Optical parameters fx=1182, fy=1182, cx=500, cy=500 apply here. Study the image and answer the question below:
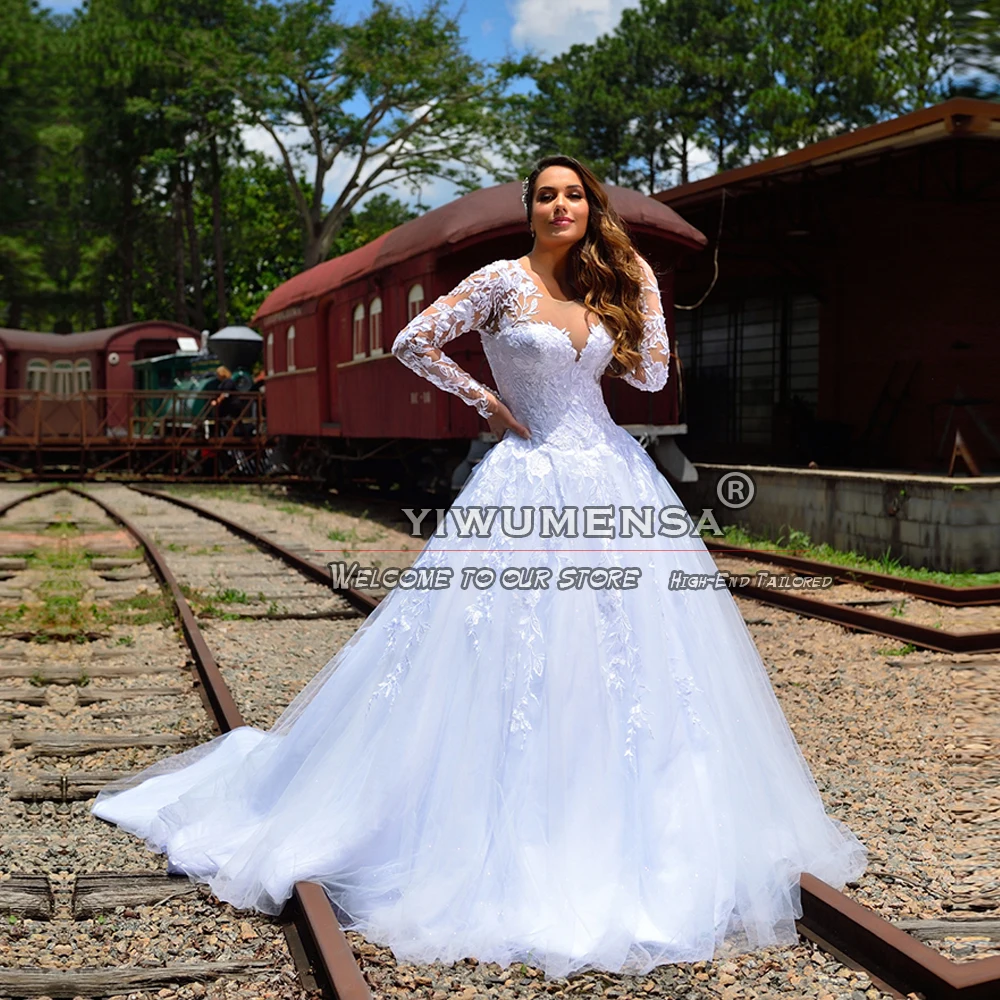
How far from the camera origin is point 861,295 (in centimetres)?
1526

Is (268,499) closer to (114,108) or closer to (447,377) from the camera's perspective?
(447,377)

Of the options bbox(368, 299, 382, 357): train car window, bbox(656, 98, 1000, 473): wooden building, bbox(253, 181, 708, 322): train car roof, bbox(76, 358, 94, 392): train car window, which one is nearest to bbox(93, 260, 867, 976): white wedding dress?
bbox(253, 181, 708, 322): train car roof

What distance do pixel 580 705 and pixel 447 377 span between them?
1.15 metres

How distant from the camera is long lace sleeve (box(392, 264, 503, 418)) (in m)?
3.60

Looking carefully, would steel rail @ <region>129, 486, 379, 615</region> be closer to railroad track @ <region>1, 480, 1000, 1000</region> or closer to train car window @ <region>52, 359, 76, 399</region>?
railroad track @ <region>1, 480, 1000, 1000</region>

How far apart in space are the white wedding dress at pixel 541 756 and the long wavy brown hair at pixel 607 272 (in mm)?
67

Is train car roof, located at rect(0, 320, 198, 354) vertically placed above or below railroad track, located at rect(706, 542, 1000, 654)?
above

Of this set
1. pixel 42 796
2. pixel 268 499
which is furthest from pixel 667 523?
pixel 268 499

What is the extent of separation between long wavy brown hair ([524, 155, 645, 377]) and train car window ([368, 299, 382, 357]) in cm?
1082

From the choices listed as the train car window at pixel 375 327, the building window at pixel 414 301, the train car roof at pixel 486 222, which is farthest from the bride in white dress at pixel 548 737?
the train car window at pixel 375 327

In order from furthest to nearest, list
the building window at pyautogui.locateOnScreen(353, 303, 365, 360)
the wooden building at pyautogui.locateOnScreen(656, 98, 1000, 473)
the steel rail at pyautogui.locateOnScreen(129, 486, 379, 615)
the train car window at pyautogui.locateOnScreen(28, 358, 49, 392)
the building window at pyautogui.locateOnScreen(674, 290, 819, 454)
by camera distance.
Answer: the train car window at pyautogui.locateOnScreen(28, 358, 49, 392) → the building window at pyautogui.locateOnScreen(674, 290, 819, 454) → the building window at pyautogui.locateOnScreen(353, 303, 365, 360) → the wooden building at pyautogui.locateOnScreen(656, 98, 1000, 473) → the steel rail at pyautogui.locateOnScreen(129, 486, 379, 615)

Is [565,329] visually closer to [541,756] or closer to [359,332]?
[541,756]

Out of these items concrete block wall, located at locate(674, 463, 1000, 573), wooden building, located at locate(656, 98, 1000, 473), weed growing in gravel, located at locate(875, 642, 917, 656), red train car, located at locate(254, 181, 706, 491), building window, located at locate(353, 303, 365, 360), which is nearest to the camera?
weed growing in gravel, located at locate(875, 642, 917, 656)

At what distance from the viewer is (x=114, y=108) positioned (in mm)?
39844
